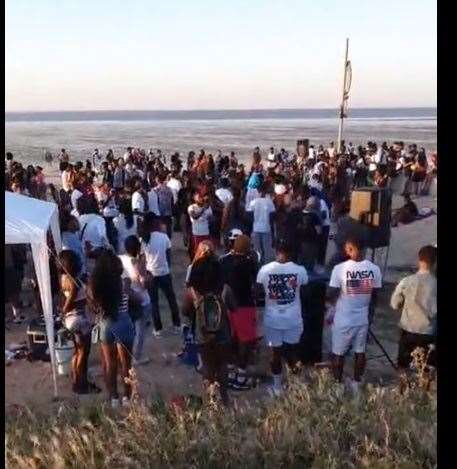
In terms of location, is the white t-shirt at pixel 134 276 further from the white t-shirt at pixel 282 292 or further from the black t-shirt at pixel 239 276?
the white t-shirt at pixel 282 292

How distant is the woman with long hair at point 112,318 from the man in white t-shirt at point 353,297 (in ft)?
6.47

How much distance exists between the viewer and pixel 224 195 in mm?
13344

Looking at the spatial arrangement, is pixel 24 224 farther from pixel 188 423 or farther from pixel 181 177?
pixel 181 177

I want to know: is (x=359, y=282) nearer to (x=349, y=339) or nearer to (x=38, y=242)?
(x=349, y=339)

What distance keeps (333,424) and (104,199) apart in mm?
9561

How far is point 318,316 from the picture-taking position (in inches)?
318

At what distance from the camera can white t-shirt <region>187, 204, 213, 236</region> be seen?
1148 cm

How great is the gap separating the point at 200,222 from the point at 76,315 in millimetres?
4205

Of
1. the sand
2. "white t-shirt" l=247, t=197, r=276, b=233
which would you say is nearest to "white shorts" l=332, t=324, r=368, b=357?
the sand

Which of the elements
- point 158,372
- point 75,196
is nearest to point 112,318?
point 158,372

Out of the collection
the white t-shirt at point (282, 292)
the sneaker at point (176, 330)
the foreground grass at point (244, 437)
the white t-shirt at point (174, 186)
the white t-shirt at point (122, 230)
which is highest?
the white t-shirt at point (174, 186)

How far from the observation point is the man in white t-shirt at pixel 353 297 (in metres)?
7.05

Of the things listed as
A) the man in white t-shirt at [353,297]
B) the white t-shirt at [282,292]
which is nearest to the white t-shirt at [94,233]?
the white t-shirt at [282,292]

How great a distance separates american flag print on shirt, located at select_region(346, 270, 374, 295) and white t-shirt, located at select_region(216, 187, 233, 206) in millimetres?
6163
